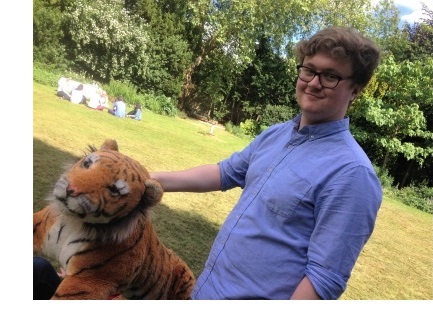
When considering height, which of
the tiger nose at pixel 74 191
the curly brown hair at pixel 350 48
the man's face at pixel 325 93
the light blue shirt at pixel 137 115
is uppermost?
the curly brown hair at pixel 350 48

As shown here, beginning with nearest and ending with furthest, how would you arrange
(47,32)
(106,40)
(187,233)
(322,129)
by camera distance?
(322,129) < (47,32) < (106,40) < (187,233)

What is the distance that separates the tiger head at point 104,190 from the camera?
74cm

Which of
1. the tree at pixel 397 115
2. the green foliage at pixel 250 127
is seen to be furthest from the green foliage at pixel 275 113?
the tree at pixel 397 115

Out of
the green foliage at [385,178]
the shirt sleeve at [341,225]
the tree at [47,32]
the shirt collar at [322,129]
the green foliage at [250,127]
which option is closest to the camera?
the shirt sleeve at [341,225]

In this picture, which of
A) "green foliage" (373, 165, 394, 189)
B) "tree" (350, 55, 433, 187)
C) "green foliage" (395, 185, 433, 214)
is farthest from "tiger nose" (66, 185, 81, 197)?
"green foliage" (395, 185, 433, 214)

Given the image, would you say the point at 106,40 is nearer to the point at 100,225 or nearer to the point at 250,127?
the point at 250,127

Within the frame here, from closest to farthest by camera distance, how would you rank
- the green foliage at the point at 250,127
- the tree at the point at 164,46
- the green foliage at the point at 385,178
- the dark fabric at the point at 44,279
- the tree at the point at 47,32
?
1. the dark fabric at the point at 44,279
2. the tree at the point at 47,32
3. the tree at the point at 164,46
4. the green foliage at the point at 250,127
5. the green foliage at the point at 385,178

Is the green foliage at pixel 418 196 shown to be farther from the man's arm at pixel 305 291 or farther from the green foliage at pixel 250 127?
the man's arm at pixel 305 291

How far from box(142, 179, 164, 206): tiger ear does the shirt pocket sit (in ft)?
0.65

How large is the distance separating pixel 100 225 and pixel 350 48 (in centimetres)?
57

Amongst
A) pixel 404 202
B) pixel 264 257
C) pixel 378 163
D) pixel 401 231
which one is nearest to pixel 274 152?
pixel 264 257

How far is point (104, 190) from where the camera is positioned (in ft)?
2.45

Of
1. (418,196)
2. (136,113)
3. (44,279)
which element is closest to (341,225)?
(44,279)

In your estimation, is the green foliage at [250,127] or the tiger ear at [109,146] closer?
the tiger ear at [109,146]
